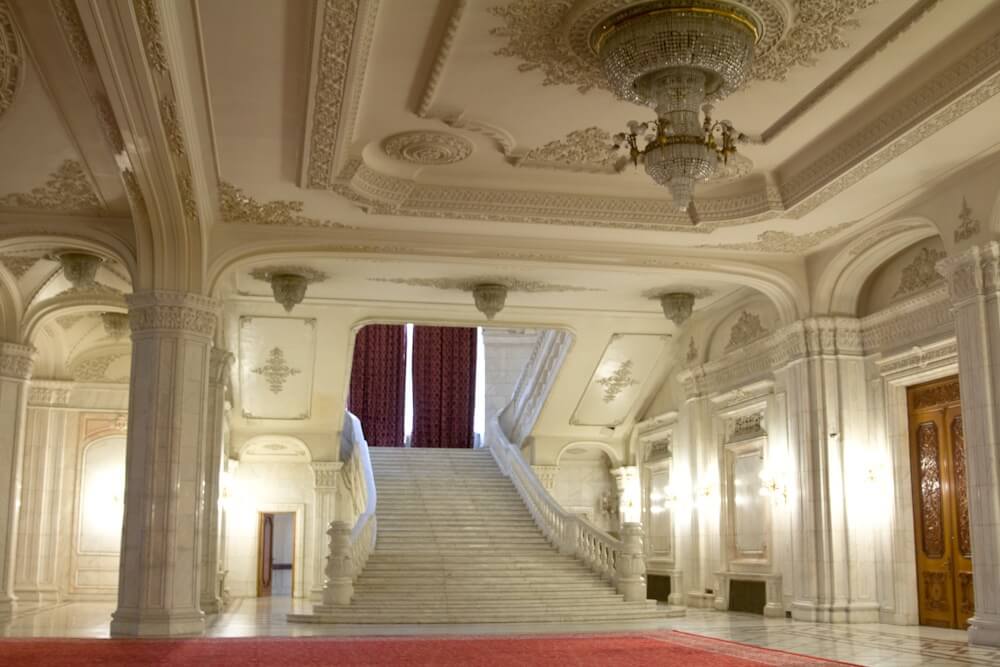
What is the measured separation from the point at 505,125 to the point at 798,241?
4129 mm

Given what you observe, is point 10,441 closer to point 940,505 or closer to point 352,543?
point 352,543

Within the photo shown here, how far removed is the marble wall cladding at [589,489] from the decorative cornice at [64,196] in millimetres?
10427

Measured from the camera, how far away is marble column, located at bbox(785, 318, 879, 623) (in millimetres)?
11820

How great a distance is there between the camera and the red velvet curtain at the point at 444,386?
2194cm

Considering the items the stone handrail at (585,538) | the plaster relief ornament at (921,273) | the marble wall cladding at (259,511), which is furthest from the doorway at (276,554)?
the plaster relief ornament at (921,273)

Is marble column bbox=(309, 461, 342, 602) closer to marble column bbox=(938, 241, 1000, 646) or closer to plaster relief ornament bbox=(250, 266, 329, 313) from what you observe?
plaster relief ornament bbox=(250, 266, 329, 313)

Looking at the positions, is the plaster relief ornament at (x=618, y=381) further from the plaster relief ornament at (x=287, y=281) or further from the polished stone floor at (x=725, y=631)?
the plaster relief ornament at (x=287, y=281)

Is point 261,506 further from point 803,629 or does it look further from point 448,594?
point 803,629

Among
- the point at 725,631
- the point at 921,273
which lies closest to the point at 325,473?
the point at 725,631

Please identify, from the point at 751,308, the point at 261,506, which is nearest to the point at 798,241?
the point at 751,308

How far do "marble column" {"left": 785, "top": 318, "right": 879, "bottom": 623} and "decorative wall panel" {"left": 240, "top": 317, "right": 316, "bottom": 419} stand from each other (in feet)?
22.0

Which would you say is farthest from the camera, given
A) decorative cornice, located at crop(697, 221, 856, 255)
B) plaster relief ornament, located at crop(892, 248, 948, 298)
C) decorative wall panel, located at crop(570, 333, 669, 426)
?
decorative wall panel, located at crop(570, 333, 669, 426)

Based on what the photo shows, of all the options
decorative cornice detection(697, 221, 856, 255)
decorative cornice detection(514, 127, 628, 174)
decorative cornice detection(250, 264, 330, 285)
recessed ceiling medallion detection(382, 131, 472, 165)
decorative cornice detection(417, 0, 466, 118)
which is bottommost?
decorative cornice detection(250, 264, 330, 285)

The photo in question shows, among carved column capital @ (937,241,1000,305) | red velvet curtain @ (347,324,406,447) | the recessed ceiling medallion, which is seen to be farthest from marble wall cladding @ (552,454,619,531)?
carved column capital @ (937,241,1000,305)
